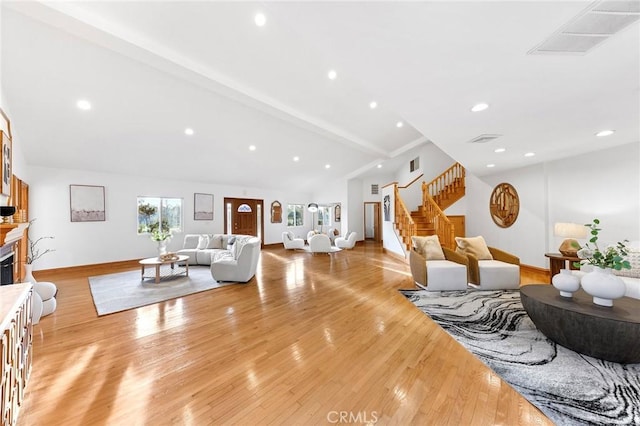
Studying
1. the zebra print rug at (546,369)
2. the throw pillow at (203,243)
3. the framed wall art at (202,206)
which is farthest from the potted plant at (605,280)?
the framed wall art at (202,206)

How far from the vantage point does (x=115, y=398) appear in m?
1.78

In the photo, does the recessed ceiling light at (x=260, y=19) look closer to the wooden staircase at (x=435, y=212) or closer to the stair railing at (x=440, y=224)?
the wooden staircase at (x=435, y=212)

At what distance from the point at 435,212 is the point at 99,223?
9.01 m

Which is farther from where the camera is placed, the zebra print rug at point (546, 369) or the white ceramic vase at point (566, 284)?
the white ceramic vase at point (566, 284)

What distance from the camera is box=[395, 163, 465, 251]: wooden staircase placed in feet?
19.8

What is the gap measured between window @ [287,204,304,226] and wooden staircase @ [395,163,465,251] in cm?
515

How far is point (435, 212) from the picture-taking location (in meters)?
6.45

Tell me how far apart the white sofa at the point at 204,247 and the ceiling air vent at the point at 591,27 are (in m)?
6.40

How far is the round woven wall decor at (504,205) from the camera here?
5777 millimetres

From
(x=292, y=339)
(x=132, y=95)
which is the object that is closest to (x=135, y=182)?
(x=132, y=95)

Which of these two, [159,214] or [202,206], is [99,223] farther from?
[202,206]

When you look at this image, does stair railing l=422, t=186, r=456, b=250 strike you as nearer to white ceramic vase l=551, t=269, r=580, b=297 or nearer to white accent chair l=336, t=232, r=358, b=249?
white accent chair l=336, t=232, r=358, b=249

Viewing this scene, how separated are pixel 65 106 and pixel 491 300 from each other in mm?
7678

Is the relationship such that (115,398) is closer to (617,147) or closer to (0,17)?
(0,17)
